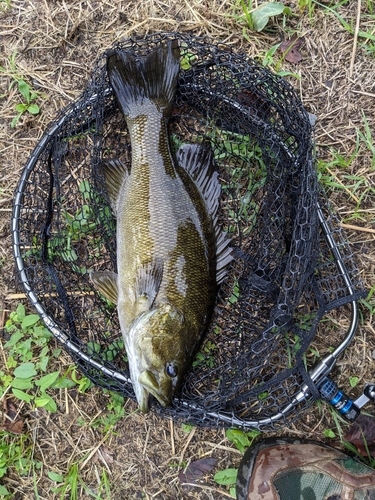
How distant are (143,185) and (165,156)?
0.22 m

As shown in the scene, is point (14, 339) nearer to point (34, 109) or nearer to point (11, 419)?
point (11, 419)

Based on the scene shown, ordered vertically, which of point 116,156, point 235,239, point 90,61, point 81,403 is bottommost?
point 81,403

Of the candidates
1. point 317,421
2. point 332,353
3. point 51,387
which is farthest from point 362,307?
point 51,387

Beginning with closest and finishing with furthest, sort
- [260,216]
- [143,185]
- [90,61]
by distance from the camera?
[143,185], [260,216], [90,61]

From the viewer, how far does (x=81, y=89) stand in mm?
3146

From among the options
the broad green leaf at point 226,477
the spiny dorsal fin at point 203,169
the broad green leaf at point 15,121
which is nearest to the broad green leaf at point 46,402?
the broad green leaf at point 226,477

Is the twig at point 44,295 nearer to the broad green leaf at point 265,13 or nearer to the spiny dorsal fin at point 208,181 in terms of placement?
the spiny dorsal fin at point 208,181

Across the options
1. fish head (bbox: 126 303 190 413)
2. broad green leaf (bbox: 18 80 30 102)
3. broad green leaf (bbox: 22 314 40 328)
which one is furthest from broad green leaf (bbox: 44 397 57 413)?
broad green leaf (bbox: 18 80 30 102)

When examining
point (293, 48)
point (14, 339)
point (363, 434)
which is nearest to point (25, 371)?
point (14, 339)

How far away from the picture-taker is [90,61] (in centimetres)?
315

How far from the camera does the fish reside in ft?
7.92

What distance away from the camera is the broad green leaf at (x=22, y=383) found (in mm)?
A: 2986

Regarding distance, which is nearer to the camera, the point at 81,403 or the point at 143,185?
the point at 143,185

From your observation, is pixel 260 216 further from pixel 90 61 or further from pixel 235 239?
pixel 90 61
